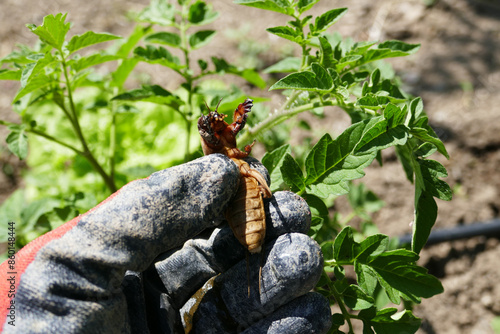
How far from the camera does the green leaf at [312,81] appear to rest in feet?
5.34

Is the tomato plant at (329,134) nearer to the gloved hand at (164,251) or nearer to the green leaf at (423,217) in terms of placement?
the green leaf at (423,217)

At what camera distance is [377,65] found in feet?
8.15

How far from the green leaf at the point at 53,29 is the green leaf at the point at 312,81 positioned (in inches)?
36.8

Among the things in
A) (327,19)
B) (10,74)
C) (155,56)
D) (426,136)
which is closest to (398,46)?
(327,19)

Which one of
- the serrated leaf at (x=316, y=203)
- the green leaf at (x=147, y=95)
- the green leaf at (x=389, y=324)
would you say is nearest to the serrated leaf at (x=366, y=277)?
the green leaf at (x=389, y=324)

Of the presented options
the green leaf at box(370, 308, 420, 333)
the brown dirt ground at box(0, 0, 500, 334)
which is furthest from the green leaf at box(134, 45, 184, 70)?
the brown dirt ground at box(0, 0, 500, 334)

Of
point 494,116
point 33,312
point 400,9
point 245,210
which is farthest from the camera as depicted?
point 400,9

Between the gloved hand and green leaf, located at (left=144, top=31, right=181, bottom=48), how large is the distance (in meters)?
0.93

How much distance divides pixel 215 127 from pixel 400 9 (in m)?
4.60

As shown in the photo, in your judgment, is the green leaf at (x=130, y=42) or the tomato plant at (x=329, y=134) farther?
the green leaf at (x=130, y=42)

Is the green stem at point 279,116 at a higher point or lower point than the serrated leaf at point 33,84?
lower

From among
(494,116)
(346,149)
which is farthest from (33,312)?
(494,116)

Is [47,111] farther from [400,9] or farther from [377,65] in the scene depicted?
[400,9]

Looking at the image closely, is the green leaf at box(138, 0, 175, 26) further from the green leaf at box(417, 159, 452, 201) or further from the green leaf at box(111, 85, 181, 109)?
the green leaf at box(417, 159, 452, 201)
